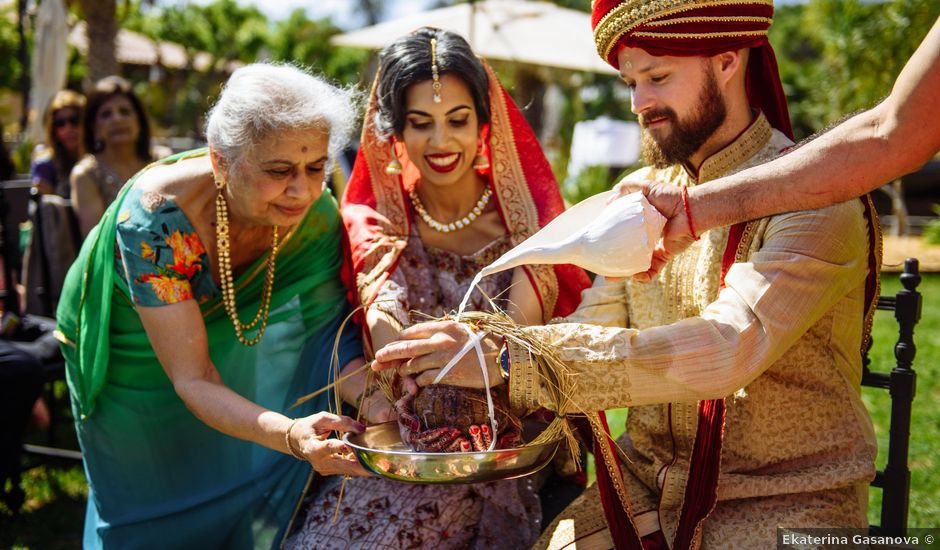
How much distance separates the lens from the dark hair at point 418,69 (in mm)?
3062

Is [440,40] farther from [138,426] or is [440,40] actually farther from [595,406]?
[138,426]

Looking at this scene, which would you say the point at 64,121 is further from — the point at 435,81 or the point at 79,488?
the point at 435,81

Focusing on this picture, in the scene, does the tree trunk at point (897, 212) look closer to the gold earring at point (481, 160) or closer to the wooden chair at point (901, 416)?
the wooden chair at point (901, 416)

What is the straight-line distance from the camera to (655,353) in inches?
81.4

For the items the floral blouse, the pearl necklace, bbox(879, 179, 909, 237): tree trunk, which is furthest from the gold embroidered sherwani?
bbox(879, 179, 909, 237): tree trunk

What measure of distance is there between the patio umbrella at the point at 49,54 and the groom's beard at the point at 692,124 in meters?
8.94


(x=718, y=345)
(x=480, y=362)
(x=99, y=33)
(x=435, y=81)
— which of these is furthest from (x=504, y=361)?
(x=99, y=33)

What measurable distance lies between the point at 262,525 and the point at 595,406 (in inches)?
64.0

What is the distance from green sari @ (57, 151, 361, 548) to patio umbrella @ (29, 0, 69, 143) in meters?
7.42

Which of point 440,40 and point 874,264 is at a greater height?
point 440,40

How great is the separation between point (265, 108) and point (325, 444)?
3.56 feet

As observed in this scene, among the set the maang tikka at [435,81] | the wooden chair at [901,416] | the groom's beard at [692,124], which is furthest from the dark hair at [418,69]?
the wooden chair at [901,416]

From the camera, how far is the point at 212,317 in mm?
3193

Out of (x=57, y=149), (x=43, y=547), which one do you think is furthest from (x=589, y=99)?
(x=43, y=547)
